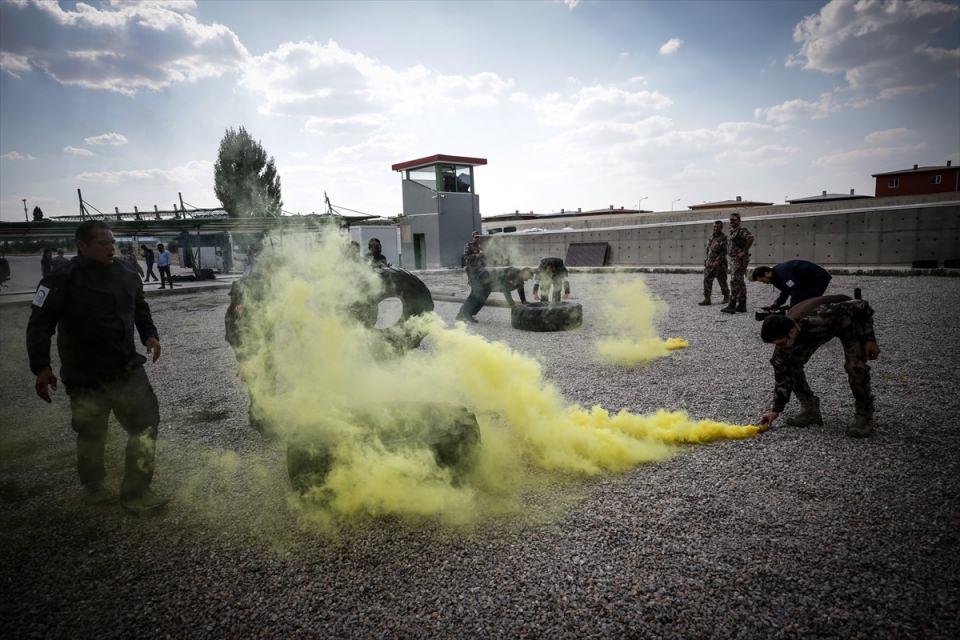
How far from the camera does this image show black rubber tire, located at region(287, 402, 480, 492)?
12.8 ft

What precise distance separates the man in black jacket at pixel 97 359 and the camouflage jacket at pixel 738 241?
37.5 ft

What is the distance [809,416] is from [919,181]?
54162 millimetres

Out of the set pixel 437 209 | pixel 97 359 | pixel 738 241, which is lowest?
pixel 97 359

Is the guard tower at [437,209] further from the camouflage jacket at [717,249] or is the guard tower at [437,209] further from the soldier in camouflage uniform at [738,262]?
the soldier in camouflage uniform at [738,262]

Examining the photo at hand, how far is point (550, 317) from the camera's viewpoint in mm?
10516

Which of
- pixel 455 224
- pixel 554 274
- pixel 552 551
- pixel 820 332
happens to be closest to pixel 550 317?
pixel 554 274

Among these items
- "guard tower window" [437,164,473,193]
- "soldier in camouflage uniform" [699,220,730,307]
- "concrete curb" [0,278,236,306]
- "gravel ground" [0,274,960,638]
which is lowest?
"gravel ground" [0,274,960,638]

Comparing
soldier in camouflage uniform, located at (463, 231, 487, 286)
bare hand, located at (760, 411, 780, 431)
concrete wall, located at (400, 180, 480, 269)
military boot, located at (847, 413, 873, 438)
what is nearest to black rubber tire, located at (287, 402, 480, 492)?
bare hand, located at (760, 411, 780, 431)

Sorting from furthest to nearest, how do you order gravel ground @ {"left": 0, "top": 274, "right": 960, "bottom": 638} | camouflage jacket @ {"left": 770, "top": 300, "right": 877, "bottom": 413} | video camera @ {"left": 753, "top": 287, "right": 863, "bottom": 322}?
video camera @ {"left": 753, "top": 287, "right": 863, "bottom": 322}, camouflage jacket @ {"left": 770, "top": 300, "right": 877, "bottom": 413}, gravel ground @ {"left": 0, "top": 274, "right": 960, "bottom": 638}

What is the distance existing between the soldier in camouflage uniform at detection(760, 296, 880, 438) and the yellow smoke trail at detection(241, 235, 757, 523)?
0.70 m

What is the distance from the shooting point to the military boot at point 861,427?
4.56 m

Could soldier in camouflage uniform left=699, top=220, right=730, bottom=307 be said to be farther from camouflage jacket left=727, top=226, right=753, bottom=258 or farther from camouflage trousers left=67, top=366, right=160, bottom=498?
camouflage trousers left=67, top=366, right=160, bottom=498

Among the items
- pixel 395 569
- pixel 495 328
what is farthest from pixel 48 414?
pixel 495 328

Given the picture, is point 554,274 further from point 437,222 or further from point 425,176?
point 425,176
